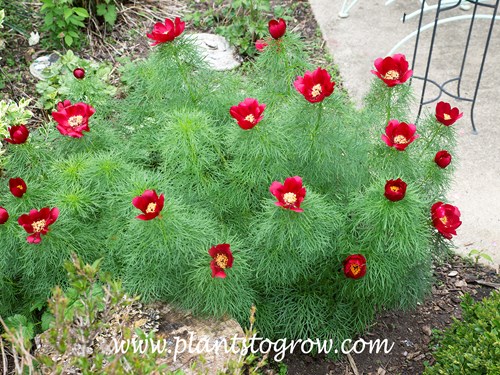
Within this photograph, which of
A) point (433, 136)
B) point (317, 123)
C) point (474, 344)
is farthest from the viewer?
point (433, 136)

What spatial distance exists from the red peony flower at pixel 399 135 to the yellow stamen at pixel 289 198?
1.45 ft

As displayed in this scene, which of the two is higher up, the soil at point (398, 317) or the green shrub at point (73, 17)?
the green shrub at point (73, 17)

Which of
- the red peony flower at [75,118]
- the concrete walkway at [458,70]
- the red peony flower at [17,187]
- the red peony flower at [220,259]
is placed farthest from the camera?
the concrete walkway at [458,70]

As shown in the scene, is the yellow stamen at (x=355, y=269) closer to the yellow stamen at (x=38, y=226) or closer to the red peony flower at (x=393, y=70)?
the red peony flower at (x=393, y=70)

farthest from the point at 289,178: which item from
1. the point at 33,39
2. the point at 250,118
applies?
the point at 33,39

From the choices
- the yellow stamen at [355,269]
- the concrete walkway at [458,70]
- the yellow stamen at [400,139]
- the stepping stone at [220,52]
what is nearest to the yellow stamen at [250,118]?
the yellow stamen at [400,139]

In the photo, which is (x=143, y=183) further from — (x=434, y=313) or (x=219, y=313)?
(x=434, y=313)

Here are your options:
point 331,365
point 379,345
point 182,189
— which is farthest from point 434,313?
point 182,189

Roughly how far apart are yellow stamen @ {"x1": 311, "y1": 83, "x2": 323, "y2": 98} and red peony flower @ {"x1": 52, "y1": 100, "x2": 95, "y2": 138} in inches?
35.4

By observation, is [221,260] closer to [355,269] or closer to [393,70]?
[355,269]

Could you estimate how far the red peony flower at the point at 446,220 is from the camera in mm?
2201

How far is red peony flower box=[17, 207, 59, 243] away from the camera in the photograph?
7.02 feet

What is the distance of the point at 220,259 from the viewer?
6.99 ft

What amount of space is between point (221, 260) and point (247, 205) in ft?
1.16
